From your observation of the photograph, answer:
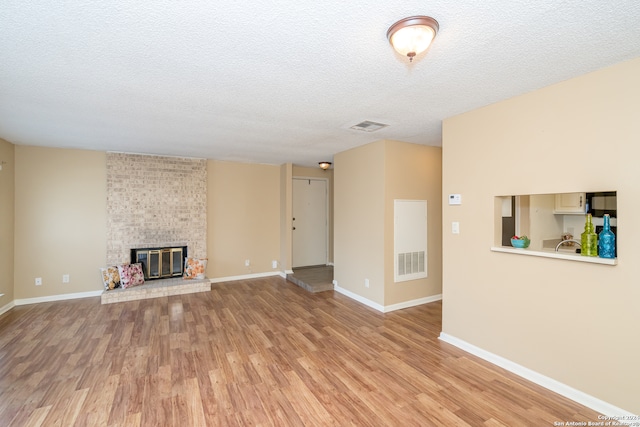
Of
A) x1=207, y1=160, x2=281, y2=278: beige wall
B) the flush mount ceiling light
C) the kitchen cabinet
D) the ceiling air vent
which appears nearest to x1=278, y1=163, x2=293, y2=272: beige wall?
x1=207, y1=160, x2=281, y2=278: beige wall

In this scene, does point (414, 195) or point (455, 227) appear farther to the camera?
point (414, 195)

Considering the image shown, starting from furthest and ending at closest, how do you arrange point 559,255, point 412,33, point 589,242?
1. point 559,255
2. point 589,242
3. point 412,33

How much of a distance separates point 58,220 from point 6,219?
575mm

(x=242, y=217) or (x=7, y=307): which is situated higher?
(x=242, y=217)

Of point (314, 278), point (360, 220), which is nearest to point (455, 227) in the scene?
Answer: point (360, 220)

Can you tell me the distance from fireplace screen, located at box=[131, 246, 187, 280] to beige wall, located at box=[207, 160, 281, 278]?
21.6 inches

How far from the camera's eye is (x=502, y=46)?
175 cm

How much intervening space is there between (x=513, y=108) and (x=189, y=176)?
5.15 meters

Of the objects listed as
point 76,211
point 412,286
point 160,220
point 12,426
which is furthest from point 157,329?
point 412,286

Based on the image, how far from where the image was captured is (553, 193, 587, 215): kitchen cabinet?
2838 millimetres

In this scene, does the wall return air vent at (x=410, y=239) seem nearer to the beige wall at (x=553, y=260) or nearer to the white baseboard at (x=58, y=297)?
the beige wall at (x=553, y=260)

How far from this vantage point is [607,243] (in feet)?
6.67

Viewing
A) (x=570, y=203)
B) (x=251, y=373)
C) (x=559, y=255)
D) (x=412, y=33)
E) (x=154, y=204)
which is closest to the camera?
(x=412, y=33)

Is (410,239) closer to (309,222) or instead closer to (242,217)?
(309,222)
